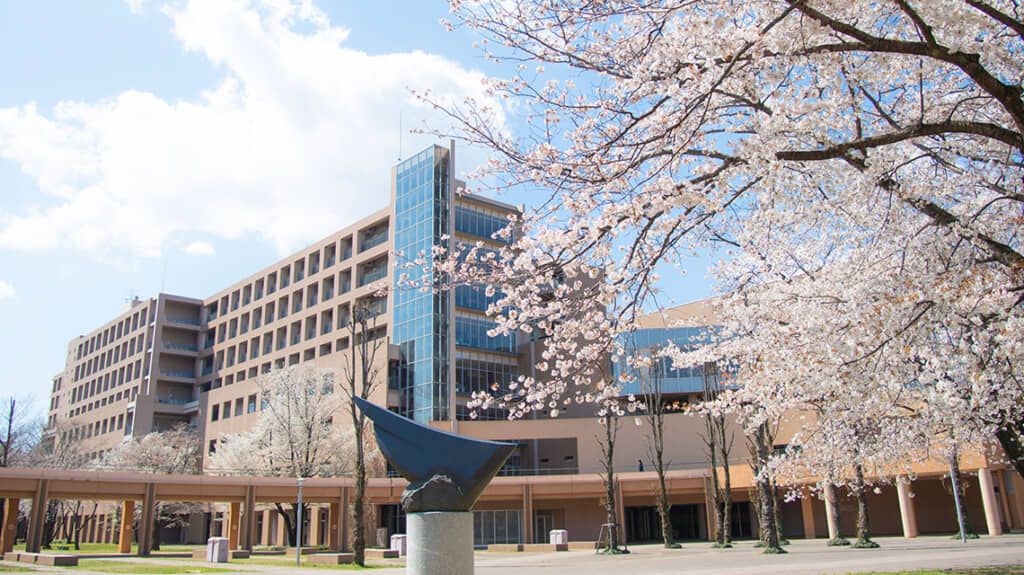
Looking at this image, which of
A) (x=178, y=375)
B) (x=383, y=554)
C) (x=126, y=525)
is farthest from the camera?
(x=178, y=375)

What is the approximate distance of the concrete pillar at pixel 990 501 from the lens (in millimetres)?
31734

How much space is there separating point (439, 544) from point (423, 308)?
4131 centimetres

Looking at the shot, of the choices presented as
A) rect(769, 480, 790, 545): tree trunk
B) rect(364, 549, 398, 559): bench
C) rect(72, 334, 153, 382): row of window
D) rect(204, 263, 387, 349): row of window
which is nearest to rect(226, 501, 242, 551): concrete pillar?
rect(364, 549, 398, 559): bench

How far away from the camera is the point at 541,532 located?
46.5 meters

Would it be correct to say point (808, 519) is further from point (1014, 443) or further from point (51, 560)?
point (51, 560)

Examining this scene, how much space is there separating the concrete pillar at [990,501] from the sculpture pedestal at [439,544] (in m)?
30.0

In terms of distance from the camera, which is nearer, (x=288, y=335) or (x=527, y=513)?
(x=527, y=513)

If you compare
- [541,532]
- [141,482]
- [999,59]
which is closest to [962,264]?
[999,59]

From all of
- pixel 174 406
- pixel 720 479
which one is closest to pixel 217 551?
pixel 720 479

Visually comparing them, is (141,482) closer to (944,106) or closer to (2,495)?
(2,495)

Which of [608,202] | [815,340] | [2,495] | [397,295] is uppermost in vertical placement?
[397,295]

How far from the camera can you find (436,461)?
12.1 meters

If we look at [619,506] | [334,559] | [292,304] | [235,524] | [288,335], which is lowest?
[334,559]

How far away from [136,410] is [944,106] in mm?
79015
